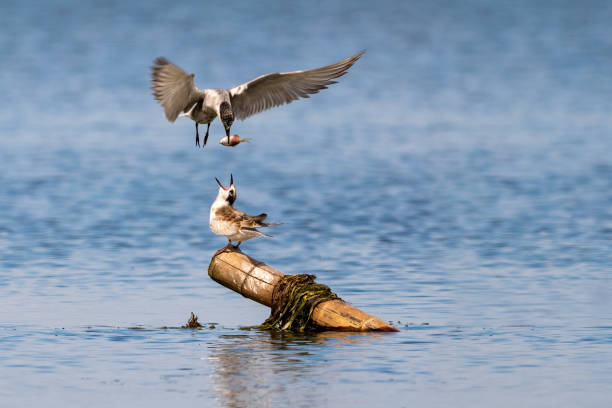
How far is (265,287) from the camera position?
14.9 metres

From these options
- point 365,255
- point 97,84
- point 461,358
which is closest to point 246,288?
point 461,358

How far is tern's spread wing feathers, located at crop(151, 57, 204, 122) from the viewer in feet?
45.1

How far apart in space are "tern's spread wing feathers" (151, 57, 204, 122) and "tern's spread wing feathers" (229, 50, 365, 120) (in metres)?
0.74

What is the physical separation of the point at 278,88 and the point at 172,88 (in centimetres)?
168

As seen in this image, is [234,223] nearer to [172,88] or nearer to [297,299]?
[297,299]

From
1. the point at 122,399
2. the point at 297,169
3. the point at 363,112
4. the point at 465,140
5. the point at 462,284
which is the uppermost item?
the point at 363,112

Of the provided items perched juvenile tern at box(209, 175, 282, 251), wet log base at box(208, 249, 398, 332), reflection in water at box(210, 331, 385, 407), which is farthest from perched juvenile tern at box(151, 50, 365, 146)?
reflection in water at box(210, 331, 385, 407)

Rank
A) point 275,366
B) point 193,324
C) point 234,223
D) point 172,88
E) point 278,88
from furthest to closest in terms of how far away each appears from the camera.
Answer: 1. point 193,324
2. point 278,88
3. point 234,223
4. point 172,88
5. point 275,366

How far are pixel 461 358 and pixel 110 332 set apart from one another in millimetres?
4329

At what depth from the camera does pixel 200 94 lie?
1438 cm

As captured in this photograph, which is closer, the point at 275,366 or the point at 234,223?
the point at 275,366

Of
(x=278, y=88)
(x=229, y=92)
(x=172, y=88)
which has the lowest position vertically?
(x=172, y=88)

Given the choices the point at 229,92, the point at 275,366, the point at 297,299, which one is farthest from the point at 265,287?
the point at 229,92

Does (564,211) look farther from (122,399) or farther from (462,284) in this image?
(122,399)
